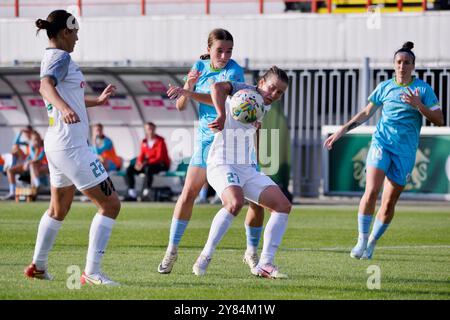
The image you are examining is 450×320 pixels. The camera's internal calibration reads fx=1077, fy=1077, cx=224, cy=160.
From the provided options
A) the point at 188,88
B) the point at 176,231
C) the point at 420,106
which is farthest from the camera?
the point at 420,106

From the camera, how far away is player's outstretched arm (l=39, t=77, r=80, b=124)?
26.2ft

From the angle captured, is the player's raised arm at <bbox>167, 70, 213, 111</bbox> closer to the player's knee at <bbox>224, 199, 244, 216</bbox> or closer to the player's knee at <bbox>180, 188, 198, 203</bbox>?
the player's knee at <bbox>180, 188, 198, 203</bbox>

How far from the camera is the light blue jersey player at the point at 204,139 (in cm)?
978

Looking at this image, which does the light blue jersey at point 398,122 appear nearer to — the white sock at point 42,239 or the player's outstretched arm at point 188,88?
the player's outstretched arm at point 188,88

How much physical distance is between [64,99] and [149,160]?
627 inches

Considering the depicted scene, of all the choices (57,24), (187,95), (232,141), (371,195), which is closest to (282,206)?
(232,141)

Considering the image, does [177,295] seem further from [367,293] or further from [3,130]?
[3,130]

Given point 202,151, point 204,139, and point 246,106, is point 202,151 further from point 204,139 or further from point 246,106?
point 246,106

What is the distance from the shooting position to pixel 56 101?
321 inches

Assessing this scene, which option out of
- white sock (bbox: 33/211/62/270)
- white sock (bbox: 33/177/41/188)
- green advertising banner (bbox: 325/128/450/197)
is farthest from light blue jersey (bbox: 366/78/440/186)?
white sock (bbox: 33/177/41/188)

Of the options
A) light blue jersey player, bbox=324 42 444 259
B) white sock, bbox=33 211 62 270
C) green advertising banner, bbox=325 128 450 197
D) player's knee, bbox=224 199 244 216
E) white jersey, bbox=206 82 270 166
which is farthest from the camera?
green advertising banner, bbox=325 128 450 197

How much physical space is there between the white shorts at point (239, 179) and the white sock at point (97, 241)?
1207 mm

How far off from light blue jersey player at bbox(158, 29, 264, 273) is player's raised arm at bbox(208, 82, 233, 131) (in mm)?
421

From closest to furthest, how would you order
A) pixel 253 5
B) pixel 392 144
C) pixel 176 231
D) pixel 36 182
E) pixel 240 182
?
pixel 240 182
pixel 176 231
pixel 392 144
pixel 36 182
pixel 253 5
